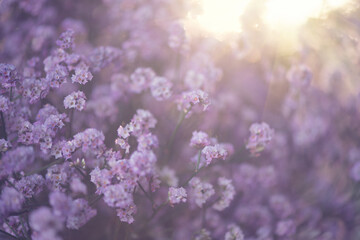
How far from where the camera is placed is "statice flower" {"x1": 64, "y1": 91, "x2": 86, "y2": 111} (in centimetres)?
135

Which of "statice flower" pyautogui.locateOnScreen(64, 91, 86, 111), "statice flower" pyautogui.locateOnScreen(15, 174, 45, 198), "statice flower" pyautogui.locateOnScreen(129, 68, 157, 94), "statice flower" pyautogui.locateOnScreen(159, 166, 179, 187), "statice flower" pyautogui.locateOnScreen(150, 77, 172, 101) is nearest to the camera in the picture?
"statice flower" pyautogui.locateOnScreen(15, 174, 45, 198)

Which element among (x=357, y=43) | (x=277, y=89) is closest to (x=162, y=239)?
(x=357, y=43)

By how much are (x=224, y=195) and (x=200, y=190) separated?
0.23m

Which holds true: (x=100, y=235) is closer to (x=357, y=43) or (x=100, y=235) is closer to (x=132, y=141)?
(x=132, y=141)

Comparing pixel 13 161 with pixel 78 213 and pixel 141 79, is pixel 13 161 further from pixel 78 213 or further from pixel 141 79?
pixel 141 79

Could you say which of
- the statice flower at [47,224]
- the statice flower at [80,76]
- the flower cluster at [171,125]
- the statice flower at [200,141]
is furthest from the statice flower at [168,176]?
the statice flower at [47,224]

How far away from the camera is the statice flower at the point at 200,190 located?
1.46 metres

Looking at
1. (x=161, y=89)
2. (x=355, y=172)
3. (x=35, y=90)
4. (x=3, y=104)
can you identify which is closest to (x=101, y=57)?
(x=161, y=89)

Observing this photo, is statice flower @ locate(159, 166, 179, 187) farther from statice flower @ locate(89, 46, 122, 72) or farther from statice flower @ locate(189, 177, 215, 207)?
statice flower @ locate(89, 46, 122, 72)

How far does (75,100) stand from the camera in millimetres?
1354

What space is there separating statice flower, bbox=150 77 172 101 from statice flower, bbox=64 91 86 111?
57cm

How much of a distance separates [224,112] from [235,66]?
2.19 feet

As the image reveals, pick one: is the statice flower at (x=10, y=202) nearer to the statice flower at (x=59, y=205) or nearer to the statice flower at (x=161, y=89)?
the statice flower at (x=59, y=205)

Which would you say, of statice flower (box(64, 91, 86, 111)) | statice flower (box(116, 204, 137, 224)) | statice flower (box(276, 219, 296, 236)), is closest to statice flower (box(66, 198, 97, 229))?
statice flower (box(116, 204, 137, 224))
